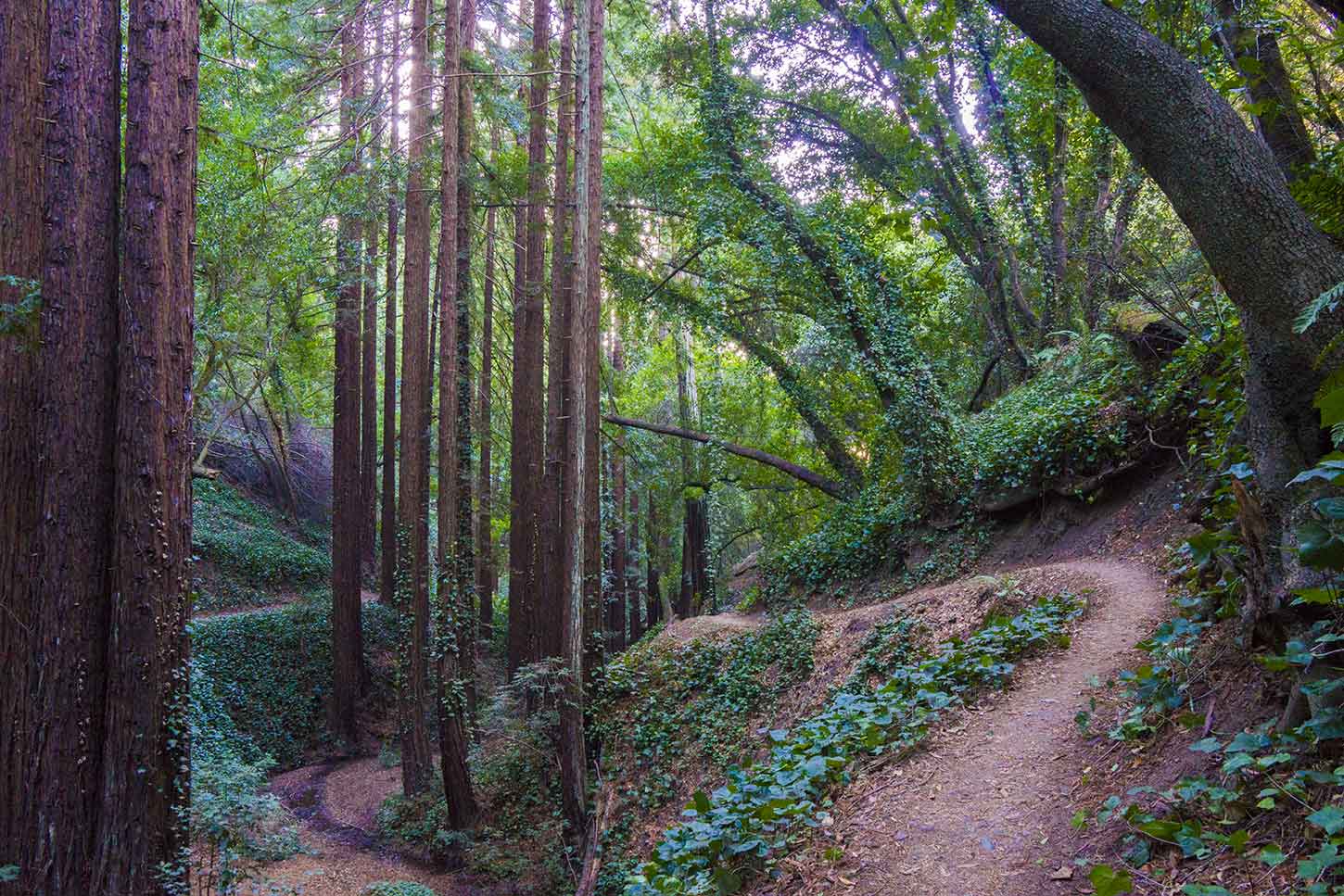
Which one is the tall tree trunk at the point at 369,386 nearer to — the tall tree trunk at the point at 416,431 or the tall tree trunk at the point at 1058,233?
the tall tree trunk at the point at 416,431

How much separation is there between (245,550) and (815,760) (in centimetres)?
1913

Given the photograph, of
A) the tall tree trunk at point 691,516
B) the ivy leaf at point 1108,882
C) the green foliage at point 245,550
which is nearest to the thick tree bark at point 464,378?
the tall tree trunk at point 691,516

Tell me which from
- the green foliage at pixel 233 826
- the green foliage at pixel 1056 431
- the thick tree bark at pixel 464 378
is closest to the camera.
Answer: the green foliage at pixel 233 826

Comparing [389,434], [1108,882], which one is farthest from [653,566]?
[1108,882]

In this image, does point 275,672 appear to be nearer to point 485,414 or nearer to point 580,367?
point 485,414

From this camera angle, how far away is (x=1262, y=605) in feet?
12.0

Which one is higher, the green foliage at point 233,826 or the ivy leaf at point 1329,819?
the ivy leaf at point 1329,819

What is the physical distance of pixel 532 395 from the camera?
533 inches

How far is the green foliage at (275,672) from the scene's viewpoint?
1527 cm

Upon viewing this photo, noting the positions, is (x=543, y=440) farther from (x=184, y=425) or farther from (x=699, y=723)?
(x=184, y=425)

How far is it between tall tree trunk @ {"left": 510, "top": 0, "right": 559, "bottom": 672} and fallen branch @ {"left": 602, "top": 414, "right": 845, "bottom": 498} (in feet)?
11.9

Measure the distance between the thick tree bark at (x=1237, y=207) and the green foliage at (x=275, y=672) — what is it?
16.0 meters

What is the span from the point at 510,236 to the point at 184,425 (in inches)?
484

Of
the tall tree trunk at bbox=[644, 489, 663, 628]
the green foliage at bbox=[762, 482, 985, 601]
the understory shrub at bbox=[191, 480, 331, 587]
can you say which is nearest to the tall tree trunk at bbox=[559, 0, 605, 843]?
the green foliage at bbox=[762, 482, 985, 601]
